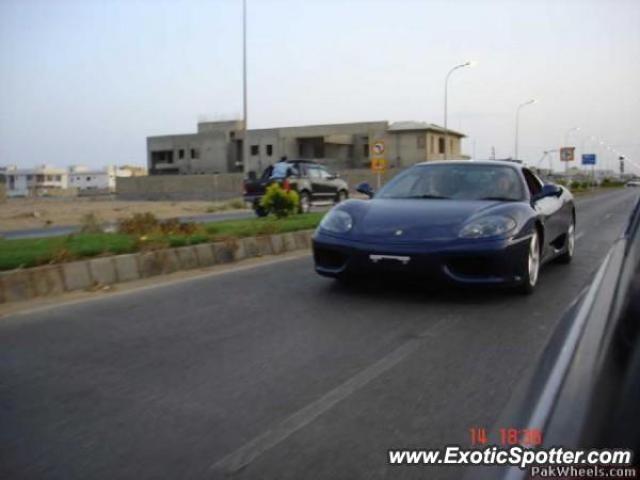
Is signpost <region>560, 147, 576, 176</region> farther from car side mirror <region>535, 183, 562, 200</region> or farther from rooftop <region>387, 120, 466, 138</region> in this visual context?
car side mirror <region>535, 183, 562, 200</region>

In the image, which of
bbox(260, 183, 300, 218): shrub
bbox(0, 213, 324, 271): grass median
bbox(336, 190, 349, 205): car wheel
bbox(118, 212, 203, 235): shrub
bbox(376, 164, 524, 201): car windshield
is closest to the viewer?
bbox(376, 164, 524, 201): car windshield

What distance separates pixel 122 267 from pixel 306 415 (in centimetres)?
465

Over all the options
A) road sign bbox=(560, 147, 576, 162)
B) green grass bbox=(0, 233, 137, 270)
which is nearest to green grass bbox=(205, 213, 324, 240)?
green grass bbox=(0, 233, 137, 270)

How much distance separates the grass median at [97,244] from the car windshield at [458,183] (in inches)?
119

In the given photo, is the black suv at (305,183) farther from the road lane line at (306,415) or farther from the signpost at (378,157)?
the road lane line at (306,415)

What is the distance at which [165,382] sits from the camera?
362cm

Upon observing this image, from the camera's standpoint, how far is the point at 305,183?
2130 cm

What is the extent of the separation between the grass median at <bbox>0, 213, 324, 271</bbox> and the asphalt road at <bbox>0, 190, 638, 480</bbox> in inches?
40.8

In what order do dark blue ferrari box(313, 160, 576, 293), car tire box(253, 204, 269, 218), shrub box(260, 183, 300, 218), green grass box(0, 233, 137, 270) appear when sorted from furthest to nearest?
car tire box(253, 204, 269, 218)
shrub box(260, 183, 300, 218)
green grass box(0, 233, 137, 270)
dark blue ferrari box(313, 160, 576, 293)

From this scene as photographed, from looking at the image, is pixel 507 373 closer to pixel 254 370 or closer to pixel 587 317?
pixel 254 370

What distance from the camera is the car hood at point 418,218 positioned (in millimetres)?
5352

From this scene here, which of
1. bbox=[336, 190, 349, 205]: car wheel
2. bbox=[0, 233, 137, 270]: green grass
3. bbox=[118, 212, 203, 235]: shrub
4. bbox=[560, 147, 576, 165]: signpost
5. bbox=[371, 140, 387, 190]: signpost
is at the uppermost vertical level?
bbox=[560, 147, 576, 165]: signpost

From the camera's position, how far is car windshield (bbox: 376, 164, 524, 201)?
627cm

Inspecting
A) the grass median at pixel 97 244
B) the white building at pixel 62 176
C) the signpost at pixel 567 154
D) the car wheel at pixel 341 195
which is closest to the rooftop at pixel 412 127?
the signpost at pixel 567 154
